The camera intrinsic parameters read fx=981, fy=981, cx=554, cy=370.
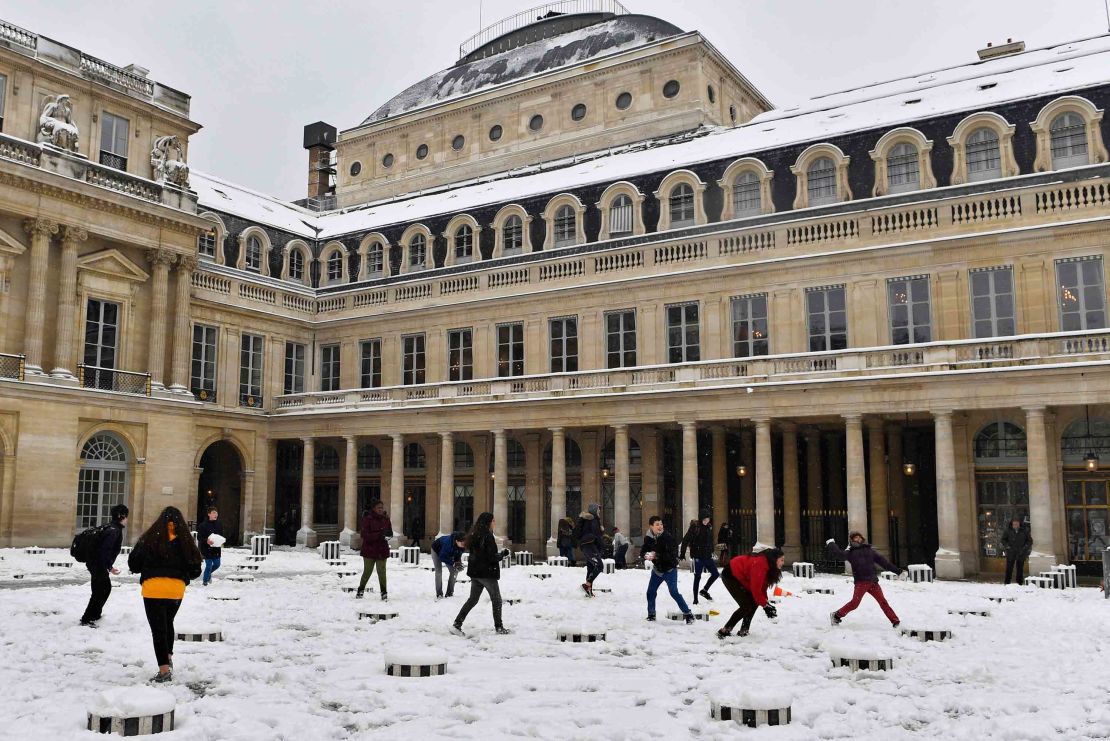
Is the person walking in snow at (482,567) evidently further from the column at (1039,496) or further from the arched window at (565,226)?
the arched window at (565,226)

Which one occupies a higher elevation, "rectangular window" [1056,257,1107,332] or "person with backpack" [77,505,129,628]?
"rectangular window" [1056,257,1107,332]

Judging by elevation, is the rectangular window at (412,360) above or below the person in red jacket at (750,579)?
above

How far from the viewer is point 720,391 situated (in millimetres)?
30453

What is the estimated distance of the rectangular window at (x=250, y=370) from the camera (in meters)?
40.0

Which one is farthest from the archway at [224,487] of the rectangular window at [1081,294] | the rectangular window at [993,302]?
the rectangular window at [1081,294]

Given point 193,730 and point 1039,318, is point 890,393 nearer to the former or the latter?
point 1039,318

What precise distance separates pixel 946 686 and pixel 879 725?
6.75 feet

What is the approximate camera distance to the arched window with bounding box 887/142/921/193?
30.6 meters

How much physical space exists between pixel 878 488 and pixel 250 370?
24890mm

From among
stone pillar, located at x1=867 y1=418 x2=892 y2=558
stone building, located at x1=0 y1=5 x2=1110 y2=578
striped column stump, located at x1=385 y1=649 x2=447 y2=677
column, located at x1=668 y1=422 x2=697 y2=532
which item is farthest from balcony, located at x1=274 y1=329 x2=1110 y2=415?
striped column stump, located at x1=385 y1=649 x2=447 y2=677

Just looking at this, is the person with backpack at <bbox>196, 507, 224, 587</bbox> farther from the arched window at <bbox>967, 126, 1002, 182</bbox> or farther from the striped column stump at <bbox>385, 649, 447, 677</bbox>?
the arched window at <bbox>967, 126, 1002, 182</bbox>

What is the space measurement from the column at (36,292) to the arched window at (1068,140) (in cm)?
3125

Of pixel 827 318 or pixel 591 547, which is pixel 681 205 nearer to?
pixel 827 318

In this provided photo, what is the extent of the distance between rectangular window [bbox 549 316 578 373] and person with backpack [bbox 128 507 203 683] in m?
25.9
